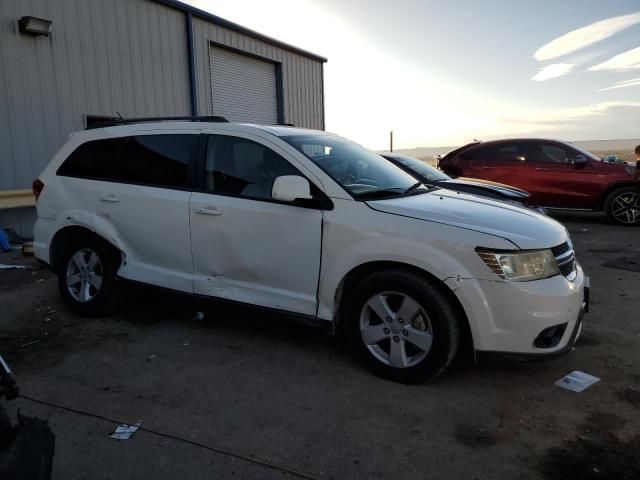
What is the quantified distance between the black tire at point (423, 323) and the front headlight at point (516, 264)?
0.35m

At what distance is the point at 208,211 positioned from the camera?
400 centimetres

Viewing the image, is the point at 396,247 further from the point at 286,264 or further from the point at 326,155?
the point at 326,155

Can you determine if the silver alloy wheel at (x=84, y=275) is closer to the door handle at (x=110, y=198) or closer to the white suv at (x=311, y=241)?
the white suv at (x=311, y=241)

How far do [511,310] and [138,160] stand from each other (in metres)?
3.26

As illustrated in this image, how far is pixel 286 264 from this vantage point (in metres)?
3.73

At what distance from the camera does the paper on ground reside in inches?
112

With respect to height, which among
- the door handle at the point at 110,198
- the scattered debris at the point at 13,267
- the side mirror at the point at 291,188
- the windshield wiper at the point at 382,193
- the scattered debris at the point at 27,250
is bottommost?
the scattered debris at the point at 13,267

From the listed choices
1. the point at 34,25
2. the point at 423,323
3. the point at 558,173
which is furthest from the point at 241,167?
the point at 558,173

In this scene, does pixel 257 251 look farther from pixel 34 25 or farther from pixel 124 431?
pixel 34 25

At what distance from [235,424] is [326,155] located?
6.87ft

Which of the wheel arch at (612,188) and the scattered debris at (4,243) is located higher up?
the wheel arch at (612,188)

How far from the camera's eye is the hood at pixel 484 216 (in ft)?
10.7

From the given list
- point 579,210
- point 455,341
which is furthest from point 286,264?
point 579,210

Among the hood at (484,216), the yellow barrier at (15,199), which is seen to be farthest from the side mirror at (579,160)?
the yellow barrier at (15,199)
